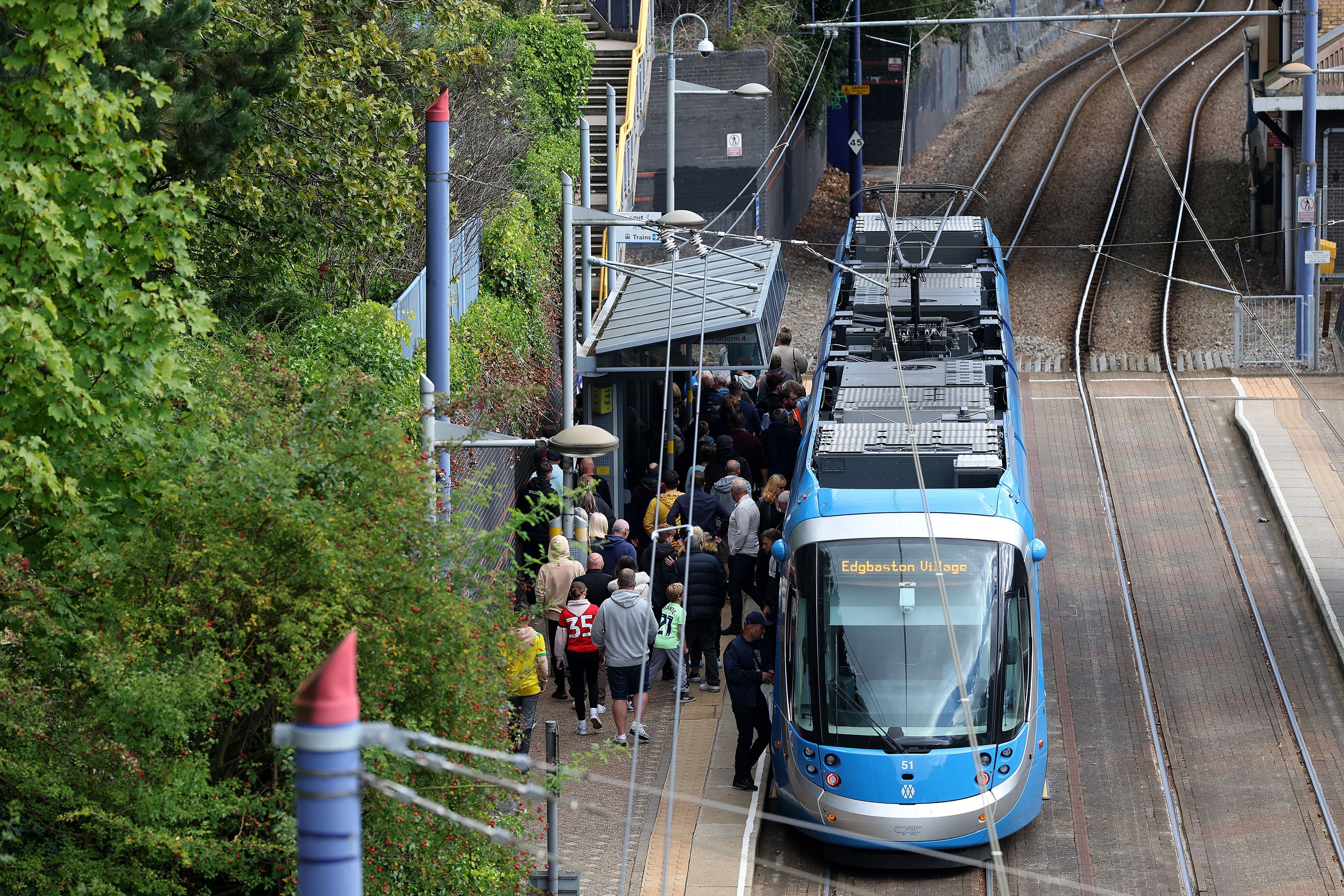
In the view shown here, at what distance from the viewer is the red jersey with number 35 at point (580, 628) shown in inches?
557

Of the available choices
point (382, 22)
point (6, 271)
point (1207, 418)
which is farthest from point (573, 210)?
point (1207, 418)

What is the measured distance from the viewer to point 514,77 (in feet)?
91.0

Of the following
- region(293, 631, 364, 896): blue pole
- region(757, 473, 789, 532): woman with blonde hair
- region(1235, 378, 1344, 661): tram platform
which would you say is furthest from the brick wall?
region(293, 631, 364, 896): blue pole

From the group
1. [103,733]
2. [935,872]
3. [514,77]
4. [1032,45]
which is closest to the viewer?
[103,733]

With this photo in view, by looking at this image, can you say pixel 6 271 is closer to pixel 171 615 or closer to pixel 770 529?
pixel 171 615

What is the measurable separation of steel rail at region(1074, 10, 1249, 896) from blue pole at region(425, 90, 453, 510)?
644cm

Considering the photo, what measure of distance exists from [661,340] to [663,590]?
3670 millimetres

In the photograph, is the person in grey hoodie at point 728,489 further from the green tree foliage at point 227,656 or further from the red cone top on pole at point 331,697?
the red cone top on pole at point 331,697

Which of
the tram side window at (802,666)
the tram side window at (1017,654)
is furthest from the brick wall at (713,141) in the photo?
the tram side window at (1017,654)

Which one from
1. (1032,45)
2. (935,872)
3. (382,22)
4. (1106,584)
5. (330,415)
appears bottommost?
(935,872)

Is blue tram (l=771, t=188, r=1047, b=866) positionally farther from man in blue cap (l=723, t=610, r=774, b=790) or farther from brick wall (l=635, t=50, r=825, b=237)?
brick wall (l=635, t=50, r=825, b=237)

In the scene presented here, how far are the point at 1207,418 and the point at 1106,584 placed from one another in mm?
6191

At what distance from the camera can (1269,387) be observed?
2491 centimetres

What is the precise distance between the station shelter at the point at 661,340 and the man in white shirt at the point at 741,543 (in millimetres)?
1601
